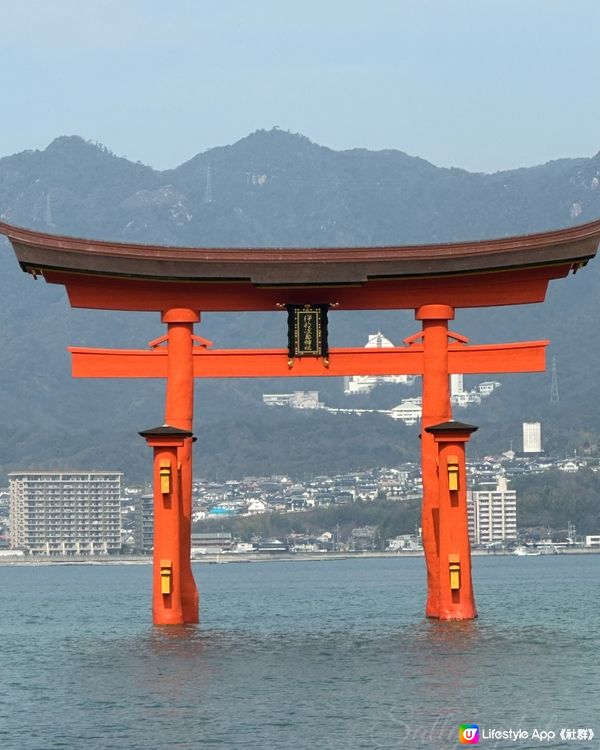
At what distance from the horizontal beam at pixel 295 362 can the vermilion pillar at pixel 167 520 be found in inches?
83.1

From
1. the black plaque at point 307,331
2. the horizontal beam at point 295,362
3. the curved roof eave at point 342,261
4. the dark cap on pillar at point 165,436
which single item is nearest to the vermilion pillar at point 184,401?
the horizontal beam at point 295,362

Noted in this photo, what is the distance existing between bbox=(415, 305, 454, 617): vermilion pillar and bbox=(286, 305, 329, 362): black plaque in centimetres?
→ 206

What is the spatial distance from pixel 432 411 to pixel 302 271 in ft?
13.4

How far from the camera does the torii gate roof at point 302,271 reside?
127 ft

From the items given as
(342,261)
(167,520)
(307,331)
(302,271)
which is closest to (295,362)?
(307,331)

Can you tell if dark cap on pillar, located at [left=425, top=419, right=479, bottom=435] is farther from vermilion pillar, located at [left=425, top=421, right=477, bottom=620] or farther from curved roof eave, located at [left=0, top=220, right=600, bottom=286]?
curved roof eave, located at [left=0, top=220, right=600, bottom=286]

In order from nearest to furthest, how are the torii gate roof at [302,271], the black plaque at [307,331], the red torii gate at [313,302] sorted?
the red torii gate at [313,302] < the torii gate roof at [302,271] < the black plaque at [307,331]

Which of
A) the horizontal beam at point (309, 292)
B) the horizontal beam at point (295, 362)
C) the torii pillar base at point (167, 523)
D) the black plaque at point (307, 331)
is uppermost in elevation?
the horizontal beam at point (309, 292)

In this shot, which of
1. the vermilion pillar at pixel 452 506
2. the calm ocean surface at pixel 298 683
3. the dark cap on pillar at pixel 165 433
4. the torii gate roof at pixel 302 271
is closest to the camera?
the calm ocean surface at pixel 298 683

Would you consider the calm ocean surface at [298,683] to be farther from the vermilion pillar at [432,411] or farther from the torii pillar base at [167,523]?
the vermilion pillar at [432,411]

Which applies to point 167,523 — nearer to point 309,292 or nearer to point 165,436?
point 165,436

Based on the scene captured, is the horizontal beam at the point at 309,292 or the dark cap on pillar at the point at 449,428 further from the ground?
the horizontal beam at the point at 309,292

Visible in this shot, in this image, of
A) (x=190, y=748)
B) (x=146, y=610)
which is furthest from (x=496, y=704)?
(x=146, y=610)

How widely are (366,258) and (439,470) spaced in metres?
4.75
